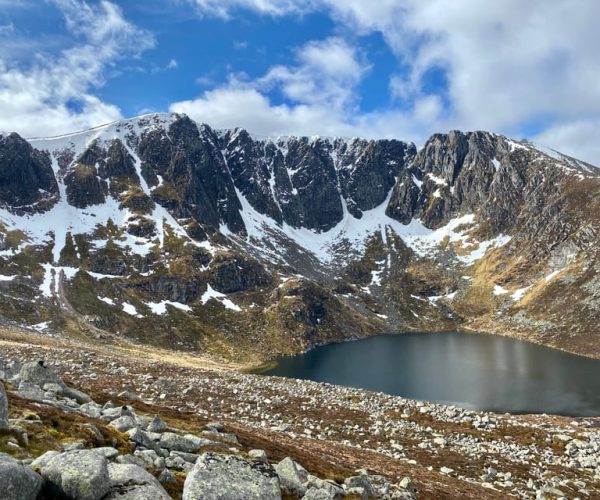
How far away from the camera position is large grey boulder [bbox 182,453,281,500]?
1059cm

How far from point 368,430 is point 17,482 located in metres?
37.2

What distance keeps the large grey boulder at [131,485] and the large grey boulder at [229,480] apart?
2.29ft

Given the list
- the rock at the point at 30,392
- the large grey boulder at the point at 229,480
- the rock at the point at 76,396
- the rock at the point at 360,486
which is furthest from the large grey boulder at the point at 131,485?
the rock at the point at 76,396

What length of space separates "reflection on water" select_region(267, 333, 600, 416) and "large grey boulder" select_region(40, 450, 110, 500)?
83.0 metres

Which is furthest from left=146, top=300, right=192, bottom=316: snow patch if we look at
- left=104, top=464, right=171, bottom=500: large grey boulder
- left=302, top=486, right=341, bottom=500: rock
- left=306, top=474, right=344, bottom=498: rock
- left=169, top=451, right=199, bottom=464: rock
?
left=104, top=464, right=171, bottom=500: large grey boulder

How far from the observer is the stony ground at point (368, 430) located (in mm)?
29422

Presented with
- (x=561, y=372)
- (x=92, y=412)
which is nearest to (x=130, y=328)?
(x=561, y=372)

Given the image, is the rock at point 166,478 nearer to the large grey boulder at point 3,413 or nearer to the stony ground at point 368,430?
the large grey boulder at point 3,413

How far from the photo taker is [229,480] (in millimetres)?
11008

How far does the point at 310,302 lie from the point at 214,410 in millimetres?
151560

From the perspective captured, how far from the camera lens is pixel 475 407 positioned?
81812 millimetres

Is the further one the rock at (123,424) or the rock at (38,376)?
the rock at (38,376)

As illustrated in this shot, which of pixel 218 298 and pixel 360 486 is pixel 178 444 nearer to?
pixel 360 486

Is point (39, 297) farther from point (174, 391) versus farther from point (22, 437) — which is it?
point (22, 437)
